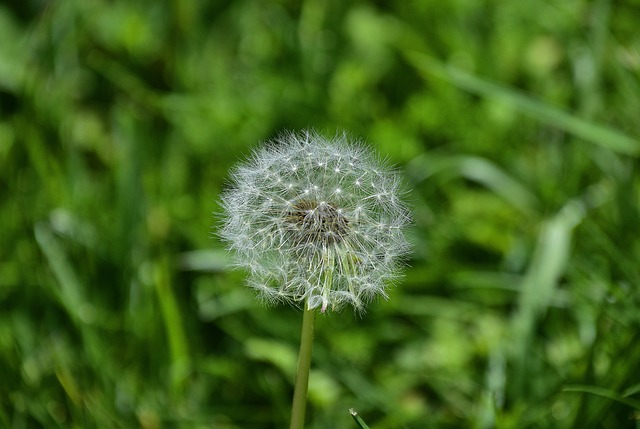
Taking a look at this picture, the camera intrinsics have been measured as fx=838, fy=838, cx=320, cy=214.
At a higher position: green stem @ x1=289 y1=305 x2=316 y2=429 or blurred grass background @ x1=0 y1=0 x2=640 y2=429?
blurred grass background @ x1=0 y1=0 x2=640 y2=429

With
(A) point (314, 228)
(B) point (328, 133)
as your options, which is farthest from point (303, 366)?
(B) point (328, 133)

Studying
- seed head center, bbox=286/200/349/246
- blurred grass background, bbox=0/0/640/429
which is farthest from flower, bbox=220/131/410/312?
blurred grass background, bbox=0/0/640/429

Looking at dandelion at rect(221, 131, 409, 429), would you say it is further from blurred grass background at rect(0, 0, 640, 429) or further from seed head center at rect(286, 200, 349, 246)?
blurred grass background at rect(0, 0, 640, 429)

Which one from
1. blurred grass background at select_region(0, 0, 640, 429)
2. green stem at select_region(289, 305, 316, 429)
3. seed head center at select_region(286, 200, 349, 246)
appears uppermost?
blurred grass background at select_region(0, 0, 640, 429)

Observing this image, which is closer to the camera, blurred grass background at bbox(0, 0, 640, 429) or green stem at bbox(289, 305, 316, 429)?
green stem at bbox(289, 305, 316, 429)

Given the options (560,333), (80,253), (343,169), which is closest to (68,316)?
(80,253)

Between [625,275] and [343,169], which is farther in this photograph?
[625,275]

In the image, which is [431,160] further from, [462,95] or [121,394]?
[121,394]

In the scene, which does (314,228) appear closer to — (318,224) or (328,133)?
(318,224)
